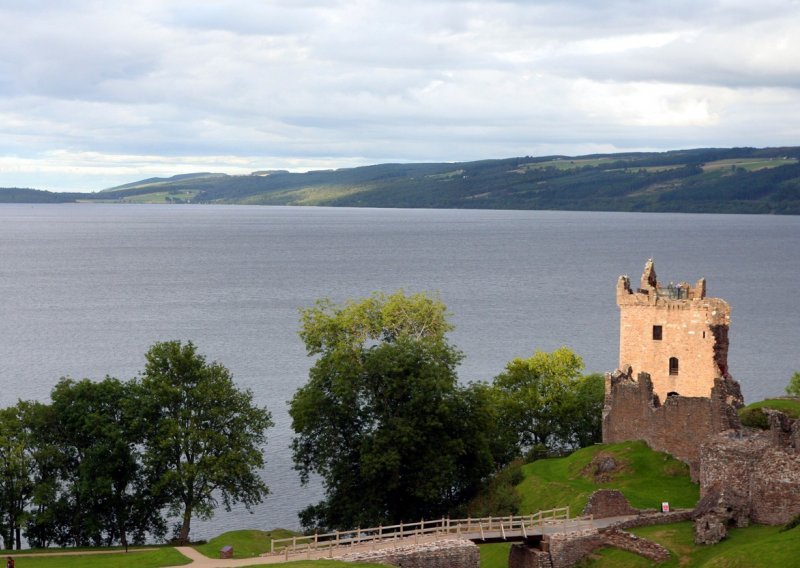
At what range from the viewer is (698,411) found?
51.8 meters

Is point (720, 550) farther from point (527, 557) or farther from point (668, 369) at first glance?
point (668, 369)

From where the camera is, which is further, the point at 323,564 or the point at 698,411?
the point at 698,411

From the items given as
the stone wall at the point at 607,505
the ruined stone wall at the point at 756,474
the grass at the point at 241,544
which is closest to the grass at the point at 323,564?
the grass at the point at 241,544

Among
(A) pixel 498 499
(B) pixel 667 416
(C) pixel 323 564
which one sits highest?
(B) pixel 667 416

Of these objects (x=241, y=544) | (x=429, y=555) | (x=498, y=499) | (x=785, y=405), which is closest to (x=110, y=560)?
(x=241, y=544)

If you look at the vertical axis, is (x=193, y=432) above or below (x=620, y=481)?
above

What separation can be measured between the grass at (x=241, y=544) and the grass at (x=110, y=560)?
4.11 ft

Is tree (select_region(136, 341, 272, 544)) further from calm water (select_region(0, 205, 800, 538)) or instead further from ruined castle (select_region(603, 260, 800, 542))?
ruined castle (select_region(603, 260, 800, 542))

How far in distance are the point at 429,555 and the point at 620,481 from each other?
15704 mm

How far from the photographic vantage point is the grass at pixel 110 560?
38906mm

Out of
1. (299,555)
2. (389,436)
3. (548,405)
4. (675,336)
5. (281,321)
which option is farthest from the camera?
(281,321)

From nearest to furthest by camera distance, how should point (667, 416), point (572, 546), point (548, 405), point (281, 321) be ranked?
1. point (572, 546)
2. point (667, 416)
3. point (548, 405)
4. point (281, 321)

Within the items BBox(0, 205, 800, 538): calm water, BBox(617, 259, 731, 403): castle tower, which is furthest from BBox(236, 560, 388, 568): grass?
BBox(617, 259, 731, 403): castle tower

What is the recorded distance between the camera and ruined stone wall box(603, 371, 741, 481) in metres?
50.8
